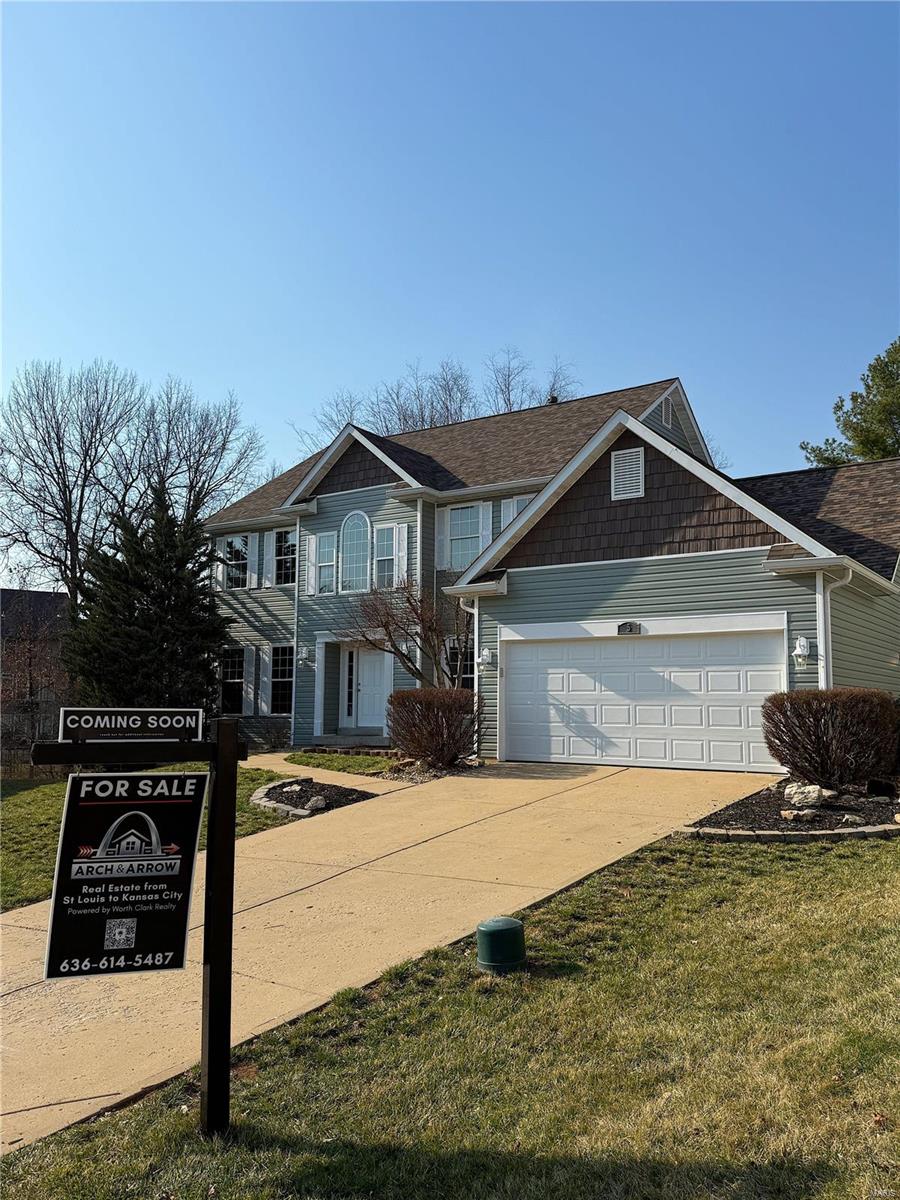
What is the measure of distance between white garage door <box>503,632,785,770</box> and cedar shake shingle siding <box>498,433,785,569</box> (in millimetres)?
1458

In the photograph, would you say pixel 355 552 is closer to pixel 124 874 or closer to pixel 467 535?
pixel 467 535

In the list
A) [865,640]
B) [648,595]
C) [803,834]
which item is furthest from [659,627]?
[803,834]

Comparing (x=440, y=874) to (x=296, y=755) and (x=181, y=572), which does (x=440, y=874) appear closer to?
(x=296, y=755)

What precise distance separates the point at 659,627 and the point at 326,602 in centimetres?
1081

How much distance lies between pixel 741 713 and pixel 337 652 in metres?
12.0

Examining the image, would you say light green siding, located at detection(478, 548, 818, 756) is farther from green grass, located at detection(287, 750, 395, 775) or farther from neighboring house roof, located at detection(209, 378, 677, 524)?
neighboring house roof, located at detection(209, 378, 677, 524)

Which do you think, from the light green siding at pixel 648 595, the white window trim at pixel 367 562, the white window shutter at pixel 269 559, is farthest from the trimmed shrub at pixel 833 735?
the white window shutter at pixel 269 559

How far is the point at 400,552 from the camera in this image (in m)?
21.9

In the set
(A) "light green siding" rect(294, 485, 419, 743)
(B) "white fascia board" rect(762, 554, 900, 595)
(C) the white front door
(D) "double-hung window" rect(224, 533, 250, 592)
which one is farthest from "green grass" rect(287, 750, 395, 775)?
(D) "double-hung window" rect(224, 533, 250, 592)

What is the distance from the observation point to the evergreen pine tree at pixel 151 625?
69.4ft

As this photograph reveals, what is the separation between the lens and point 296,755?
18.1m

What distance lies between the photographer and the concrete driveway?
4625 mm

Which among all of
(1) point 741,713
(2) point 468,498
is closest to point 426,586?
(2) point 468,498

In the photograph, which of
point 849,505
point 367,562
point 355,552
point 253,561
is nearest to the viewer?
point 849,505
